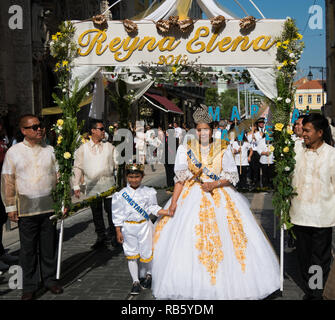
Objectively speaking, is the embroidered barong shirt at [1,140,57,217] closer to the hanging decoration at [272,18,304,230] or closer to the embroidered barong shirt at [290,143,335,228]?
the hanging decoration at [272,18,304,230]

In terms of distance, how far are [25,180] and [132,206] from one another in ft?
4.41

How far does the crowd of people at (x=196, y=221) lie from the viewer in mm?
4848

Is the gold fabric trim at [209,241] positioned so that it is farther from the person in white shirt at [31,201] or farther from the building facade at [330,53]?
the building facade at [330,53]

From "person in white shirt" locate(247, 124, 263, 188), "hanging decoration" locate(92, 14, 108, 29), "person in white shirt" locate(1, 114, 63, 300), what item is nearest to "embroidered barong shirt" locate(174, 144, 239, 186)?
"person in white shirt" locate(1, 114, 63, 300)

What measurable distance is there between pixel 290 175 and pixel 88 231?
195 inches

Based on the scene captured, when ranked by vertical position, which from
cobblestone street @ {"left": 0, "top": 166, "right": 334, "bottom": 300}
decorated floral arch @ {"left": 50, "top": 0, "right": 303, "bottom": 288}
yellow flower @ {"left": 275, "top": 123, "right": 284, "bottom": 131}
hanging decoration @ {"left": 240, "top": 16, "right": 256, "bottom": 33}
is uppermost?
hanging decoration @ {"left": 240, "top": 16, "right": 256, "bottom": 33}

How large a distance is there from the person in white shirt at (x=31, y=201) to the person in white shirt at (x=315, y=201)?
3.02 metres

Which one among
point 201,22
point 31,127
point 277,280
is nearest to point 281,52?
point 201,22

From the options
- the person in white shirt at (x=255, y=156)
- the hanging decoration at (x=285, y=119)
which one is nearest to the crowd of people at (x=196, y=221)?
the hanging decoration at (x=285, y=119)

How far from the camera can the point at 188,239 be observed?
498 centimetres

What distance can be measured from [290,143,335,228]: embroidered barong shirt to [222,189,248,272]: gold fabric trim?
67 centimetres

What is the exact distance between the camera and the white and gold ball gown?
476 cm

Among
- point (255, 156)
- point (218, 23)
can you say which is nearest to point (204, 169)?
point (218, 23)

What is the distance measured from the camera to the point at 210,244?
4.93 metres
